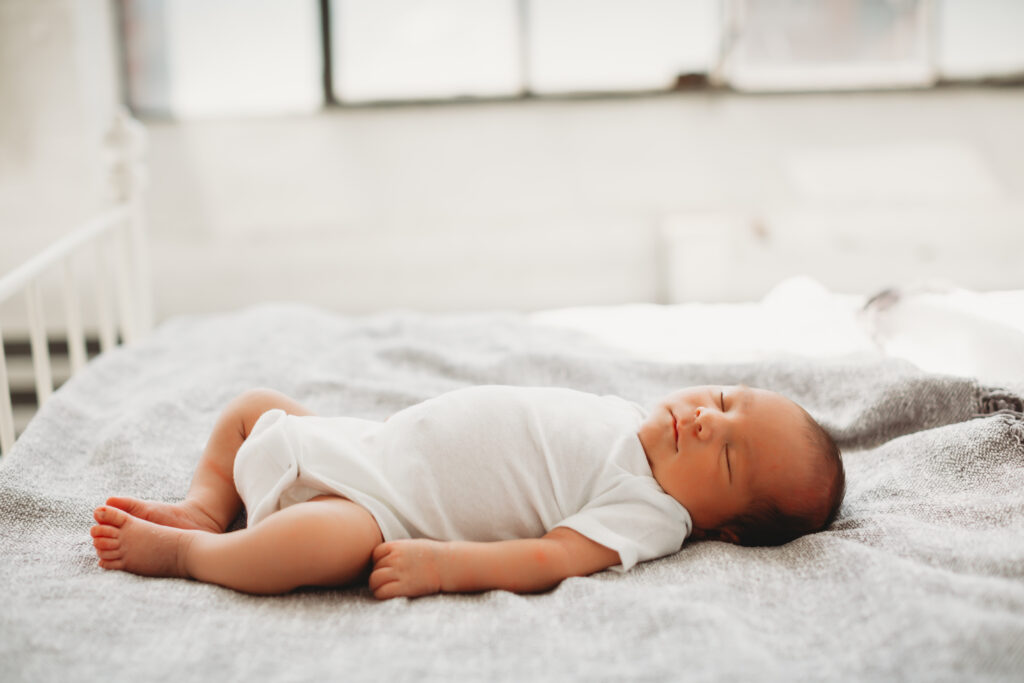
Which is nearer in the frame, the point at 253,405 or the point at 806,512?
the point at 806,512

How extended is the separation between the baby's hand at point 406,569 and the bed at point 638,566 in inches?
0.7

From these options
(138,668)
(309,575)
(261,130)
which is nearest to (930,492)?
(309,575)

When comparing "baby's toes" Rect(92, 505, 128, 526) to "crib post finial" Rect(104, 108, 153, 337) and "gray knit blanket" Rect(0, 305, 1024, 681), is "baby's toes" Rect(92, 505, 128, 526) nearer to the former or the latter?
"gray knit blanket" Rect(0, 305, 1024, 681)

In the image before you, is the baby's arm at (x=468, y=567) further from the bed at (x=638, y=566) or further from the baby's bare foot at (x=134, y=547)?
the baby's bare foot at (x=134, y=547)

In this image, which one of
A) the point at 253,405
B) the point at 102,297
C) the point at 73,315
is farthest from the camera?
the point at 102,297

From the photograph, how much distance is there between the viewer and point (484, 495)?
855mm

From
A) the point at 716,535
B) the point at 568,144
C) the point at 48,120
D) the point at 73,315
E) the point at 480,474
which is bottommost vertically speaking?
the point at 716,535

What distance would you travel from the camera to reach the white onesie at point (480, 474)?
84 cm

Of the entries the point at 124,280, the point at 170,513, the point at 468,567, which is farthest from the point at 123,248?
the point at 468,567

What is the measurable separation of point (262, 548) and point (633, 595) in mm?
355

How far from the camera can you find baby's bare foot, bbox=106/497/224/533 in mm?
851


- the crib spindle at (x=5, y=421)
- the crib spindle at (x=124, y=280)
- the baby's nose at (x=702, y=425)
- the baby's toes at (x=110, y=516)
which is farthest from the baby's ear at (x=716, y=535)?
the crib spindle at (x=124, y=280)

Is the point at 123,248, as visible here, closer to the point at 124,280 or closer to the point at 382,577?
the point at 124,280

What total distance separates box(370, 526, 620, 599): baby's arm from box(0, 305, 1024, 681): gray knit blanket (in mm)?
16
